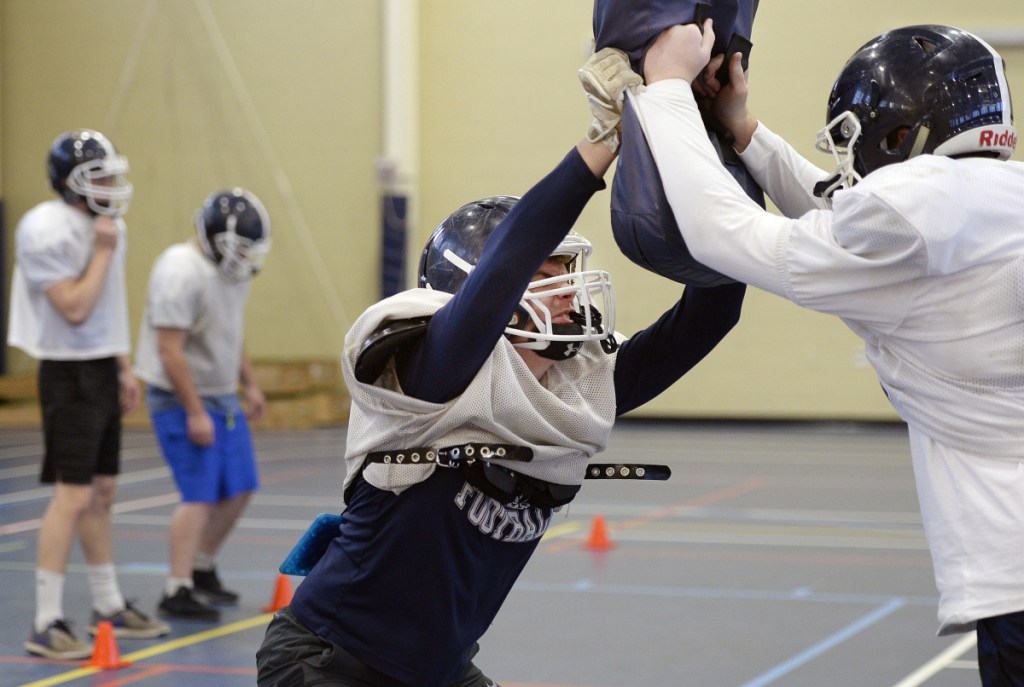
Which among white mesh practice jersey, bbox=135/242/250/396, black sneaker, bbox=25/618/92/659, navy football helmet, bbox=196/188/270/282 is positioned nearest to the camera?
black sneaker, bbox=25/618/92/659

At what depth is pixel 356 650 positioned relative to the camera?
2414 millimetres

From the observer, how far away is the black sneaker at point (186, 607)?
626cm

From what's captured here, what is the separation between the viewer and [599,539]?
26.7ft

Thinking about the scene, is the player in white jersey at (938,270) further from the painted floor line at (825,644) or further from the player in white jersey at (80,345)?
the player in white jersey at (80,345)

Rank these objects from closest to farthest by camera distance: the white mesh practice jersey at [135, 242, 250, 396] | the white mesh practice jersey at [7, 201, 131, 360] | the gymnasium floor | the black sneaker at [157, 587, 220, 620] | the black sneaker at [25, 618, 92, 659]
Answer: the gymnasium floor → the black sneaker at [25, 618, 92, 659] → the white mesh practice jersey at [7, 201, 131, 360] → the black sneaker at [157, 587, 220, 620] → the white mesh practice jersey at [135, 242, 250, 396]

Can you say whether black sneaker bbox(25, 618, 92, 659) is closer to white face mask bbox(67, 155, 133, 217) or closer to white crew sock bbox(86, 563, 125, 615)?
white crew sock bbox(86, 563, 125, 615)

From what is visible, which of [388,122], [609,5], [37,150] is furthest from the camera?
[37,150]

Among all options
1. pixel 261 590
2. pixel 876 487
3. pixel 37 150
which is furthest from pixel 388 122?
pixel 261 590

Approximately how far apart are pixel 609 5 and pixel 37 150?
54.0 ft

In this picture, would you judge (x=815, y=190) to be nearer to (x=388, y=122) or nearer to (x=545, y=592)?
(x=545, y=592)

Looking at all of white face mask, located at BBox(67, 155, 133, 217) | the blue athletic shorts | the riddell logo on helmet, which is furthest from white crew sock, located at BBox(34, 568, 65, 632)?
the riddell logo on helmet

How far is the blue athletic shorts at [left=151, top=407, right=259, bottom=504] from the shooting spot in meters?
6.45

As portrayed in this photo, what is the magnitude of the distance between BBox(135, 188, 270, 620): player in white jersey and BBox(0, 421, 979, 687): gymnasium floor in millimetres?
323

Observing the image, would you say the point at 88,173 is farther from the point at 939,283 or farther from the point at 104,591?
the point at 939,283
